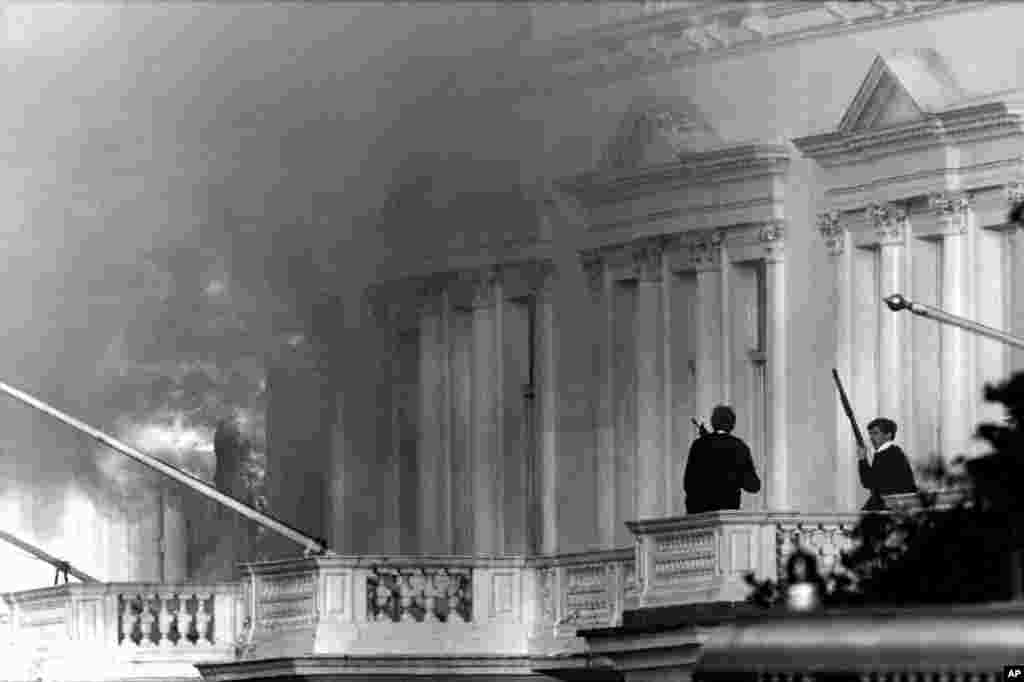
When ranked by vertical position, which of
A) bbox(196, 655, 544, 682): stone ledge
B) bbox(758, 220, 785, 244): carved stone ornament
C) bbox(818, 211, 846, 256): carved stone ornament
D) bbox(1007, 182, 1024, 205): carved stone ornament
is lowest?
bbox(196, 655, 544, 682): stone ledge

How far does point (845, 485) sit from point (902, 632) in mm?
24897

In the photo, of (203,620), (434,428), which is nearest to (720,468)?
(203,620)

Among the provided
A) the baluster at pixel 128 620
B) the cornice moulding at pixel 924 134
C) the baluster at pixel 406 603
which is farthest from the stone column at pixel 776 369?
the baluster at pixel 128 620

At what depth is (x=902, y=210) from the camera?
45906 millimetres

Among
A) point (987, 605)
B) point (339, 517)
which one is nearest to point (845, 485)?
point (339, 517)

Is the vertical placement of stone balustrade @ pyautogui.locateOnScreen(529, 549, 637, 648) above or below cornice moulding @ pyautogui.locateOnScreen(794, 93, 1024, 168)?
below

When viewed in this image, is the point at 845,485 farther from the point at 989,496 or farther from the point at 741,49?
the point at 989,496

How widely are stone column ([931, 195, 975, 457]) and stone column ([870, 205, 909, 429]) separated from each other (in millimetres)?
599

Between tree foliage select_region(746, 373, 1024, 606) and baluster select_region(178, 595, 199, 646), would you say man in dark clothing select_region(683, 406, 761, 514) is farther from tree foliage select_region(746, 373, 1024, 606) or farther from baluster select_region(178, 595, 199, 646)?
tree foliage select_region(746, 373, 1024, 606)

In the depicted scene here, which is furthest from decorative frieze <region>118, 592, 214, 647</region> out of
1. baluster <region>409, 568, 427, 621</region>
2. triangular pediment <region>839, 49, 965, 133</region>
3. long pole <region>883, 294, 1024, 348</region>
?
long pole <region>883, 294, 1024, 348</region>

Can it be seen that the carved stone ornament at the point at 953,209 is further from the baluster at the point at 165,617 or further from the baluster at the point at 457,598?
the baluster at the point at 165,617

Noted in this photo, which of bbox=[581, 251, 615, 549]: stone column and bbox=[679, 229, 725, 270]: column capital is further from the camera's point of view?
bbox=[581, 251, 615, 549]: stone column

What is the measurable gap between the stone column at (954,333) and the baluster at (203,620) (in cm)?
687

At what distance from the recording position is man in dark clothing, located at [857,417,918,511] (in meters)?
40.0
